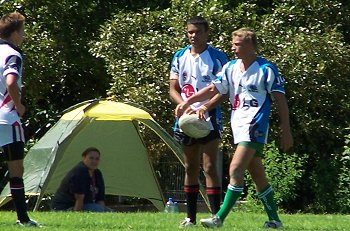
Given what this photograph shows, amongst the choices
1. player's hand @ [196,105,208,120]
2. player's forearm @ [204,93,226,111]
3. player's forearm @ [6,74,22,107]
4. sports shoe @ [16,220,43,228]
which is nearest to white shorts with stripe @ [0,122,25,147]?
player's forearm @ [6,74,22,107]

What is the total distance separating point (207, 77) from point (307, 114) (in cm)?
732

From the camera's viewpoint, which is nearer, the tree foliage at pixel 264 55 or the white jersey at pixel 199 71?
the white jersey at pixel 199 71

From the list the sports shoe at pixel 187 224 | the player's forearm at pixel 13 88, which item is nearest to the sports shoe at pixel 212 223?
the sports shoe at pixel 187 224

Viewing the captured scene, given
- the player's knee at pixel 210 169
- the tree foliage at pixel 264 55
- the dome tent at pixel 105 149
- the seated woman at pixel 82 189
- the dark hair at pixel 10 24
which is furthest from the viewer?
the tree foliage at pixel 264 55

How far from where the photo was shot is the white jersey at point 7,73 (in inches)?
326

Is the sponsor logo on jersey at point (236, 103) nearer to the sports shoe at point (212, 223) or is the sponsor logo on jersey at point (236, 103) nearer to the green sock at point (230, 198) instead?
the green sock at point (230, 198)

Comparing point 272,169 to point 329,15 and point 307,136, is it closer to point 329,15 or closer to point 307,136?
point 307,136

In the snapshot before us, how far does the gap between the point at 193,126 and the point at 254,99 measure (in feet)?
1.92

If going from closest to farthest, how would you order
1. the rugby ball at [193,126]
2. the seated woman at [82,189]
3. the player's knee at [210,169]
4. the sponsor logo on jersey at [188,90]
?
the rugby ball at [193,126] < the player's knee at [210,169] < the sponsor logo on jersey at [188,90] < the seated woman at [82,189]

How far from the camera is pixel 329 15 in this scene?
54.9 ft

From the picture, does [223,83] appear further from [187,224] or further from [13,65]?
[13,65]

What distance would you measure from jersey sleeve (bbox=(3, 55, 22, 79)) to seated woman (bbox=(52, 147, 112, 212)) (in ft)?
15.2

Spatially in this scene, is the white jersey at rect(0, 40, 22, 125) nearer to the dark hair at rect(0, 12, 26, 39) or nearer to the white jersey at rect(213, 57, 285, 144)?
the dark hair at rect(0, 12, 26, 39)

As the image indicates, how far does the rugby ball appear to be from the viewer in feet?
27.8
